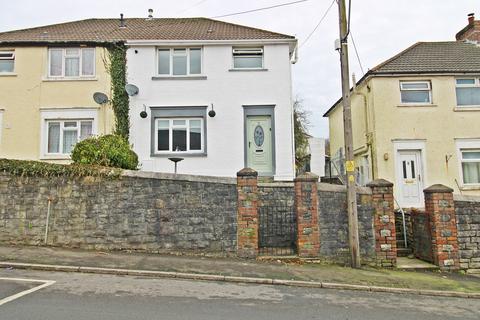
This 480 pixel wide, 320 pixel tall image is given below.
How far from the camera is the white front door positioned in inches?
596

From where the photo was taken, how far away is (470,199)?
9.95 metres

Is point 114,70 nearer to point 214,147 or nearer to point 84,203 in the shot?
point 214,147

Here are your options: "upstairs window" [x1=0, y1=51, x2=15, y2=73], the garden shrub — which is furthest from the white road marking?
"upstairs window" [x1=0, y1=51, x2=15, y2=73]

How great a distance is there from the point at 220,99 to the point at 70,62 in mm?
6139

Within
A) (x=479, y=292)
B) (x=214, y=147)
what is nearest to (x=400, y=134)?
(x=214, y=147)

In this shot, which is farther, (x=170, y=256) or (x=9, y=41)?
(x=9, y=41)

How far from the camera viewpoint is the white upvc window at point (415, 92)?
15508 millimetres

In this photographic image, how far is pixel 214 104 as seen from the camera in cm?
1479

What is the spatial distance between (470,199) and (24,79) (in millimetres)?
15859

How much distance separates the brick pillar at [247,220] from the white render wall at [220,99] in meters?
4.88

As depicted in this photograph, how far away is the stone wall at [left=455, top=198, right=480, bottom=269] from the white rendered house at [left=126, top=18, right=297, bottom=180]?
6.08 meters

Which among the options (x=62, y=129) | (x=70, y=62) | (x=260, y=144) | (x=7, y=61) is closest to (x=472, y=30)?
(x=260, y=144)

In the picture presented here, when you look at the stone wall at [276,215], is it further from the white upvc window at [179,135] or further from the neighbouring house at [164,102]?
the white upvc window at [179,135]

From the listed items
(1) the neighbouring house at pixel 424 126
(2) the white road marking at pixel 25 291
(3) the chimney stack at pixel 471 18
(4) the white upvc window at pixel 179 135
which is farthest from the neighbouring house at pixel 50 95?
(3) the chimney stack at pixel 471 18
